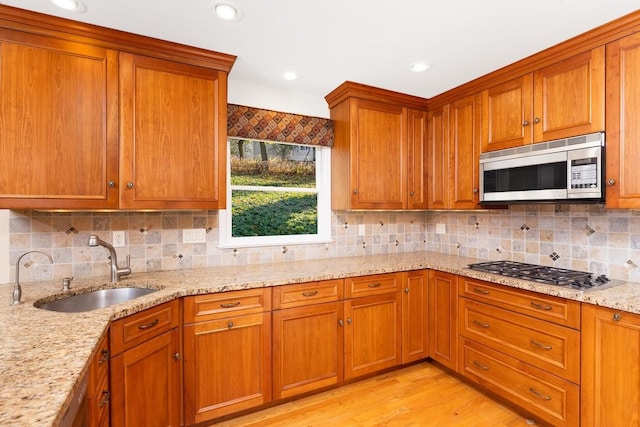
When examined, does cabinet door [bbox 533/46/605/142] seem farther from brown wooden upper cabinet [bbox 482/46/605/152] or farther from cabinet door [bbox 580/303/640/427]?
cabinet door [bbox 580/303/640/427]

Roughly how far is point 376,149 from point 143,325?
7.00 feet

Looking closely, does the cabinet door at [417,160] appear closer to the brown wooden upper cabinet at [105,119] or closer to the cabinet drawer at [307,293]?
the cabinet drawer at [307,293]

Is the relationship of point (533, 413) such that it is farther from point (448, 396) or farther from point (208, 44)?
point (208, 44)

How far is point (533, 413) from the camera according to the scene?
1983mm

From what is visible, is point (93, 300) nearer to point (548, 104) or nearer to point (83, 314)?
point (83, 314)

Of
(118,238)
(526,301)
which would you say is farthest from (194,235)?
(526,301)

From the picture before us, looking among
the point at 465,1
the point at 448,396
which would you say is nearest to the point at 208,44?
the point at 465,1

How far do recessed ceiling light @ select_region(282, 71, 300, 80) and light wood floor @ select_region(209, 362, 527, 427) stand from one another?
2373mm

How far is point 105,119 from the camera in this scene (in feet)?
6.13

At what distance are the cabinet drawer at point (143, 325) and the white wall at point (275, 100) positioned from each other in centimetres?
161

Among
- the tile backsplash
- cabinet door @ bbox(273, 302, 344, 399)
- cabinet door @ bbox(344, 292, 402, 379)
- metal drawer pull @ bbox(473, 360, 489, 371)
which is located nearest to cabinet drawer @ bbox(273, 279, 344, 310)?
cabinet door @ bbox(273, 302, 344, 399)

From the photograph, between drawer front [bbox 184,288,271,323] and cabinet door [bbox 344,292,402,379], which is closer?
drawer front [bbox 184,288,271,323]

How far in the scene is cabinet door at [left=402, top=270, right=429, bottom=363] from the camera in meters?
2.65

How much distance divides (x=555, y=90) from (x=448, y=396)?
222cm
